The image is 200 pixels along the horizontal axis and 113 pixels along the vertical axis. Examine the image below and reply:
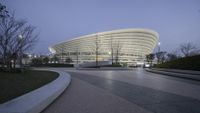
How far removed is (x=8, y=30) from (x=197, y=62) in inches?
813

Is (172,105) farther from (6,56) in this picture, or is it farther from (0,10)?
(6,56)

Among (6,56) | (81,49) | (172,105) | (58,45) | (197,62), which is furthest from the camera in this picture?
(58,45)

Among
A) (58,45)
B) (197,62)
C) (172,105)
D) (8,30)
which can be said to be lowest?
(172,105)

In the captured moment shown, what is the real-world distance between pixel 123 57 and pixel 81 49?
2689 centimetres

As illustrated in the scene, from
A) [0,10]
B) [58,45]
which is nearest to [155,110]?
[0,10]

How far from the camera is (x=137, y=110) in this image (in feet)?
19.9

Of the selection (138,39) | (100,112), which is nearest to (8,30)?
(100,112)

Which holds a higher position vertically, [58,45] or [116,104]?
[58,45]

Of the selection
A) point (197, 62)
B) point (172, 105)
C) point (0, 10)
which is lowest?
point (172, 105)

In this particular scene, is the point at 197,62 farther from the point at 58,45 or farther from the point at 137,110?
the point at 58,45

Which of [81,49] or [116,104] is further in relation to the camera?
[81,49]

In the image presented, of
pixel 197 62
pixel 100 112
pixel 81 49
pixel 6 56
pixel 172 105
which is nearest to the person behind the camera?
pixel 100 112

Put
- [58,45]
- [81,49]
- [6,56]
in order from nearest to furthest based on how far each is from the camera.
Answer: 1. [6,56]
2. [81,49]
3. [58,45]

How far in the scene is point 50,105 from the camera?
6.78 metres
